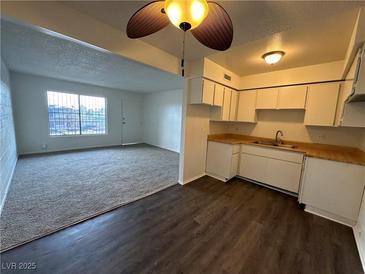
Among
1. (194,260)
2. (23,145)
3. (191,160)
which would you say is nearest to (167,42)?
(191,160)

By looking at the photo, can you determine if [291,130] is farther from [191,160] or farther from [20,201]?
[20,201]

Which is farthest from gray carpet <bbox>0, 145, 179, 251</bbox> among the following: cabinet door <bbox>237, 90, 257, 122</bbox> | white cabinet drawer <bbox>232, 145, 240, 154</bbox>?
cabinet door <bbox>237, 90, 257, 122</bbox>

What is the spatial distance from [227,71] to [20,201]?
4279 millimetres

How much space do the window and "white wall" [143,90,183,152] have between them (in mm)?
1858

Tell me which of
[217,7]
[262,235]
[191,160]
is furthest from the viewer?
[191,160]

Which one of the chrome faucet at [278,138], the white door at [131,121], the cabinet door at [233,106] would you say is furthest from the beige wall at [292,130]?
the white door at [131,121]

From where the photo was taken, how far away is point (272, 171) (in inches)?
114

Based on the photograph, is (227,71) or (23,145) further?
(23,145)

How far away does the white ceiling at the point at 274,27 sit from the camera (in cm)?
145

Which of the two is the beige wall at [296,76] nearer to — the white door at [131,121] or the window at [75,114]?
the white door at [131,121]

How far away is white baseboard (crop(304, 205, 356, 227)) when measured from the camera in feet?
6.69

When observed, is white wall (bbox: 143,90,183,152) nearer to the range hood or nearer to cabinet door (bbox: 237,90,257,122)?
cabinet door (bbox: 237,90,257,122)

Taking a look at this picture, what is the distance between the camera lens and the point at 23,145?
445 centimetres

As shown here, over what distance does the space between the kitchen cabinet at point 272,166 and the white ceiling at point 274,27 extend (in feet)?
5.45
